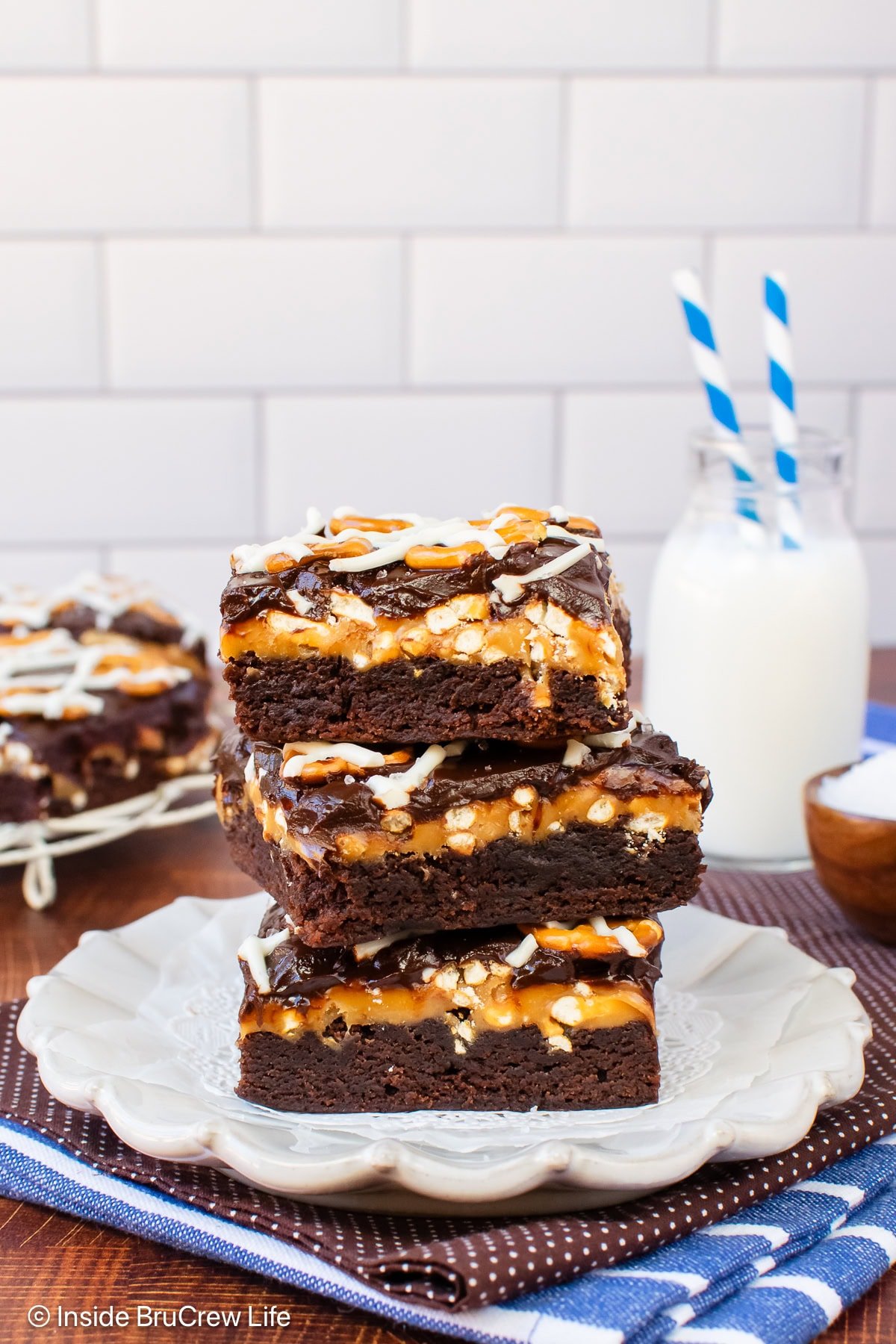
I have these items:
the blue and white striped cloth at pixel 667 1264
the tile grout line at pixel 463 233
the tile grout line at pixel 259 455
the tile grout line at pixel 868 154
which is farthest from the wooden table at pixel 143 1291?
the tile grout line at pixel 868 154

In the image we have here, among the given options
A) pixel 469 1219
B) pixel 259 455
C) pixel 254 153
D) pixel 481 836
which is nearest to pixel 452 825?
pixel 481 836

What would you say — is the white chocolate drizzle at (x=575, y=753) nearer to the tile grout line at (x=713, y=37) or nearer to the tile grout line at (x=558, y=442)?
the tile grout line at (x=558, y=442)

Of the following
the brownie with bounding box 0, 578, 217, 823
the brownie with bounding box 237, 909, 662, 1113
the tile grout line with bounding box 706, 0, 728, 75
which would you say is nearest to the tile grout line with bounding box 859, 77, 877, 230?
the tile grout line with bounding box 706, 0, 728, 75

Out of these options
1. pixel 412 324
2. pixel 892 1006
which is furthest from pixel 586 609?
pixel 412 324

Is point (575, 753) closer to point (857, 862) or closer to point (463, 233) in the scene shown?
point (857, 862)

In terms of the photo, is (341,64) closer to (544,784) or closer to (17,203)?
(17,203)

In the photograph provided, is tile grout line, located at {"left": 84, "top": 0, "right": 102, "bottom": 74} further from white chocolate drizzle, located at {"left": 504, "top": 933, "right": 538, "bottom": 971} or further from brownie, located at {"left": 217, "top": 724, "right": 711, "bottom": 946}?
white chocolate drizzle, located at {"left": 504, "top": 933, "right": 538, "bottom": 971}
